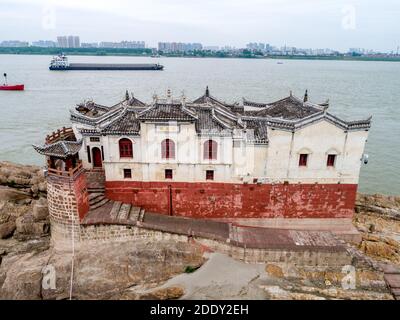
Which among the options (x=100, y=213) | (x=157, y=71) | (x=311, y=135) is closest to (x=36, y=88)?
(x=157, y=71)

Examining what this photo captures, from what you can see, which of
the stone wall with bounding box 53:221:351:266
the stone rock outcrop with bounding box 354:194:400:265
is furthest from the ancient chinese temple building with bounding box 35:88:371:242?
the stone rock outcrop with bounding box 354:194:400:265

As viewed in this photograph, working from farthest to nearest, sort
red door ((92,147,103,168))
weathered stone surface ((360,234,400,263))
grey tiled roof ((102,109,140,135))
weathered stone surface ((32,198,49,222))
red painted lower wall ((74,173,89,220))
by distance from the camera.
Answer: red door ((92,147,103,168))
weathered stone surface ((32,198,49,222))
weathered stone surface ((360,234,400,263))
grey tiled roof ((102,109,140,135))
red painted lower wall ((74,173,89,220))

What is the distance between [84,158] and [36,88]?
7360 centimetres

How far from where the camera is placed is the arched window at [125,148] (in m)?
23.4

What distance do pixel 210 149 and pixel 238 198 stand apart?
415 cm

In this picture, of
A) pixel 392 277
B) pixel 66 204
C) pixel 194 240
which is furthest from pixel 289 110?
pixel 66 204

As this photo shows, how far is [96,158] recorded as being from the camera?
27.0 meters

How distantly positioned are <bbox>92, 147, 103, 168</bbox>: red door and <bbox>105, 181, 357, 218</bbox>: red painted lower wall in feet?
11.2

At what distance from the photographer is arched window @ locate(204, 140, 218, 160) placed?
23.5m

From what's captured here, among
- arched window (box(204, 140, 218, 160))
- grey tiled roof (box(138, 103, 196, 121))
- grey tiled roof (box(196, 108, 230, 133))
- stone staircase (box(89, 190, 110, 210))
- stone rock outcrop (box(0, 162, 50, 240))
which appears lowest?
stone rock outcrop (box(0, 162, 50, 240))

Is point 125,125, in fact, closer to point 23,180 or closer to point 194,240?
point 194,240

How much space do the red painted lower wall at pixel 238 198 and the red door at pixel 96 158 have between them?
11.2 ft

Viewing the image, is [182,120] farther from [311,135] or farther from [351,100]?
[351,100]

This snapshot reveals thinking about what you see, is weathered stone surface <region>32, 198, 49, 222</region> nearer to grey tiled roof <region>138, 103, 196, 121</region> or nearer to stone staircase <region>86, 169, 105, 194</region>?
stone staircase <region>86, 169, 105, 194</region>
